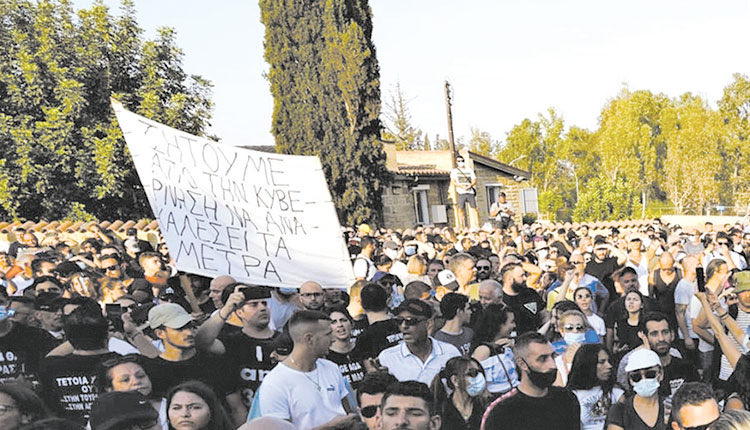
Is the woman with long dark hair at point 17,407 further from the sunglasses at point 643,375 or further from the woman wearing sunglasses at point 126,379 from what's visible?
the sunglasses at point 643,375

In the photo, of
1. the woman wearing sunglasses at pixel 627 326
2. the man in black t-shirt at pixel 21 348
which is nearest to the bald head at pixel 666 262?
the woman wearing sunglasses at pixel 627 326

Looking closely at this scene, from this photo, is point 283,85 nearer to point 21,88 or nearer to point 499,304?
point 21,88

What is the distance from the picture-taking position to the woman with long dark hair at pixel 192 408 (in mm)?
3734

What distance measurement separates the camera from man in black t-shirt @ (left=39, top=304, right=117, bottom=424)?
15.1 ft

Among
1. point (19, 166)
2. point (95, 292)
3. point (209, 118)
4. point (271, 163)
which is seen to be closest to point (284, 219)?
point (271, 163)

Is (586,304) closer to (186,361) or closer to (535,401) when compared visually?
(535,401)

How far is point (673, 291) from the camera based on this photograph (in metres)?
7.79

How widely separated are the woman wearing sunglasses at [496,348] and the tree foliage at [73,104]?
704 inches

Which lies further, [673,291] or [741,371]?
[673,291]

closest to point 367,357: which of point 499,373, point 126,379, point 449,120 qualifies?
point 499,373

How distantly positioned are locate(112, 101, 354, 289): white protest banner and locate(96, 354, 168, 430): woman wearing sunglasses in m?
2.12

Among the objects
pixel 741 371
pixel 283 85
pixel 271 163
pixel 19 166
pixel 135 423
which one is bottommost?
pixel 741 371

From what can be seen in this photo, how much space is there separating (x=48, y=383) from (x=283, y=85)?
2061cm

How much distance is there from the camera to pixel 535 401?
413cm
